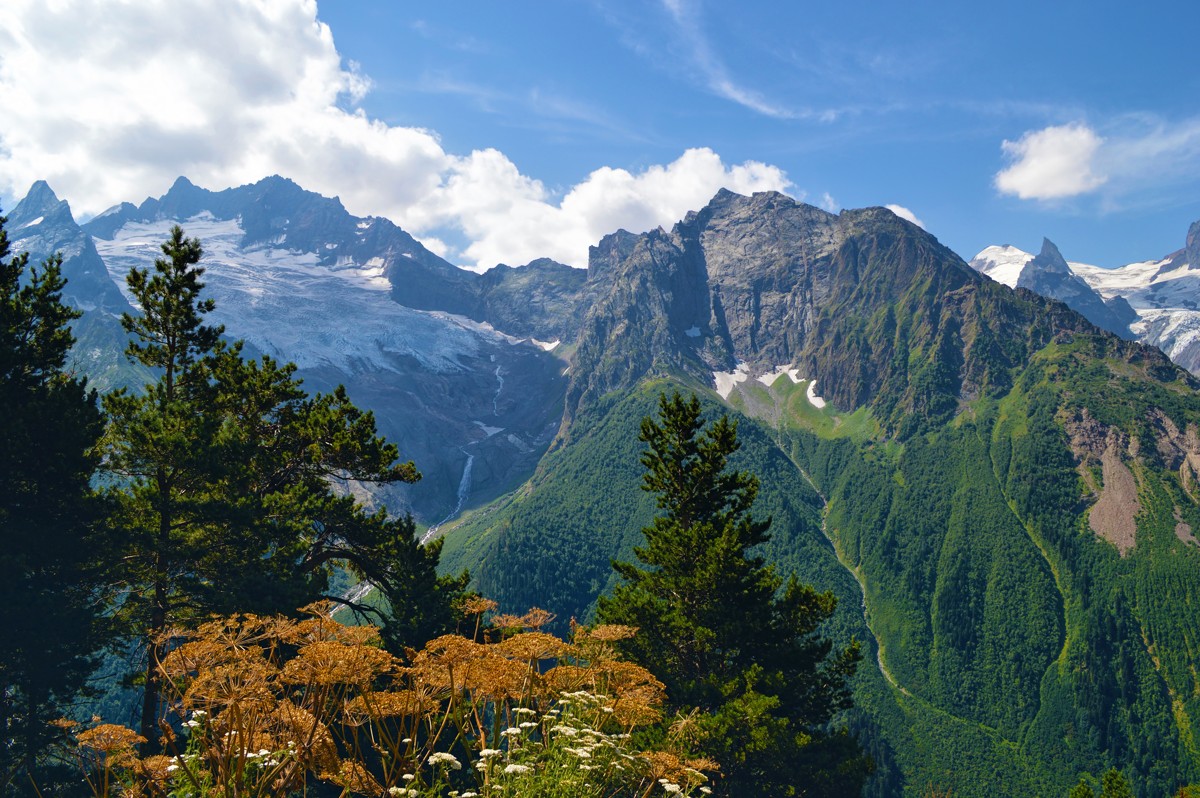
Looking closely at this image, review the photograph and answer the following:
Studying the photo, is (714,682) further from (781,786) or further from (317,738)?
(317,738)

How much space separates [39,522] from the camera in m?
26.8

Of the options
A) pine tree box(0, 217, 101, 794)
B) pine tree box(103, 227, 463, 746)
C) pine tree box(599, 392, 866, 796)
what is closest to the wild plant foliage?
pine tree box(103, 227, 463, 746)

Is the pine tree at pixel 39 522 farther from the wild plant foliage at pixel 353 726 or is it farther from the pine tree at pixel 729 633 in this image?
the pine tree at pixel 729 633

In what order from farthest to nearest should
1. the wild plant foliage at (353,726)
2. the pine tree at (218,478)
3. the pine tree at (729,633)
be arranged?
the pine tree at (729,633) → the pine tree at (218,478) → the wild plant foliage at (353,726)

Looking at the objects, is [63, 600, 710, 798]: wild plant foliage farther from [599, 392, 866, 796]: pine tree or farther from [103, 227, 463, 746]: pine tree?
[599, 392, 866, 796]: pine tree

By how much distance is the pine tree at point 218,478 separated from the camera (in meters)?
26.8

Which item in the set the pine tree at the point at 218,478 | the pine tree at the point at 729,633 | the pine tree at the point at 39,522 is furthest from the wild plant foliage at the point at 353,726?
the pine tree at the point at 39,522

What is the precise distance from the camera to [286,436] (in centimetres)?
3353

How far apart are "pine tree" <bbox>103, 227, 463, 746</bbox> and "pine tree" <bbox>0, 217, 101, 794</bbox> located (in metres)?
1.35

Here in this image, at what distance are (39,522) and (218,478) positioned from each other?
684 cm

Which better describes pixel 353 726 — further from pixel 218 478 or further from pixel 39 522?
pixel 39 522

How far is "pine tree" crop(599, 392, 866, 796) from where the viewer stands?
1146 inches

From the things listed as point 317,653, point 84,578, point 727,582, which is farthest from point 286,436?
point 317,653

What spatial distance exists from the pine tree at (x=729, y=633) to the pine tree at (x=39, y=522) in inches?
901
